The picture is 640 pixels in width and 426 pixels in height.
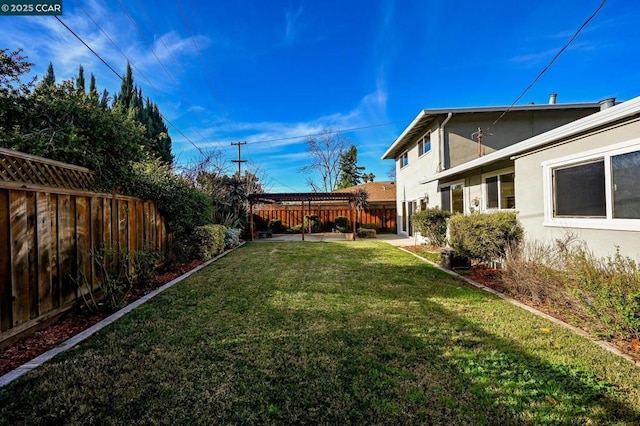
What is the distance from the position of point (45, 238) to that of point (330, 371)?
13.2 ft

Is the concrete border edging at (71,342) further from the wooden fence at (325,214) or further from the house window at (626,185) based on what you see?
the wooden fence at (325,214)

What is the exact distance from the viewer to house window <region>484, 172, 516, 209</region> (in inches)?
319

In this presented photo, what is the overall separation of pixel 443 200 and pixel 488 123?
3812 mm

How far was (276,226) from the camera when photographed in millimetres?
21656

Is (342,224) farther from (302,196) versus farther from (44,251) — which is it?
(44,251)

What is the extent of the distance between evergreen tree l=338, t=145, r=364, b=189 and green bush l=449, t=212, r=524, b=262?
30.5 metres

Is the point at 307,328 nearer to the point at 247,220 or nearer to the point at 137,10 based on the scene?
the point at 137,10

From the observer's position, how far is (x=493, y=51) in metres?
11.4

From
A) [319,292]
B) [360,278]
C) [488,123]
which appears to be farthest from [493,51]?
[319,292]

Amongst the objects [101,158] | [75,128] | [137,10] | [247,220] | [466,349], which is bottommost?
[466,349]

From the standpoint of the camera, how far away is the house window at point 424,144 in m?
13.2

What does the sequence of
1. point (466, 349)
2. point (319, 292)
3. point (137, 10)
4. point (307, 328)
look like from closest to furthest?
point (466, 349) → point (307, 328) → point (319, 292) → point (137, 10)

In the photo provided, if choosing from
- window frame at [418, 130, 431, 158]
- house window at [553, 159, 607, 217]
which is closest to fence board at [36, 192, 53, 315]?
house window at [553, 159, 607, 217]

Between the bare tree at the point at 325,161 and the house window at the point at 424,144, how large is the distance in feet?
68.4
